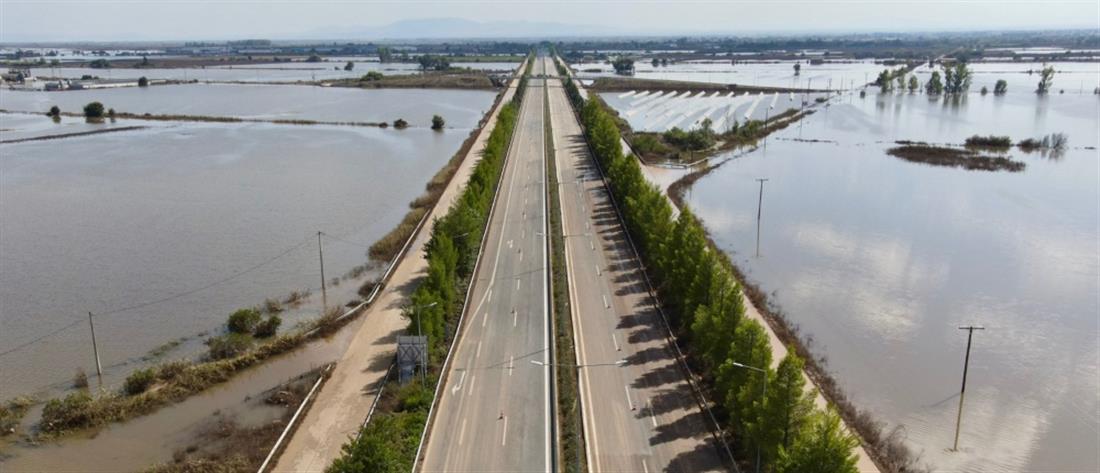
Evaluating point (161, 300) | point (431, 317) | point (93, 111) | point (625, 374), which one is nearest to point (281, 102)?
point (93, 111)

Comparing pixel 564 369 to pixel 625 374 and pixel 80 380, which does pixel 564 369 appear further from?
pixel 80 380

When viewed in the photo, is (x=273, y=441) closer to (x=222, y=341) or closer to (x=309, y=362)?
(x=309, y=362)

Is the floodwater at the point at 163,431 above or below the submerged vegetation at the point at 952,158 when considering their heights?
below

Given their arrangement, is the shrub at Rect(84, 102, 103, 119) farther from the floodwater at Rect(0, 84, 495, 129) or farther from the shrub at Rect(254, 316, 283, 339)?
the shrub at Rect(254, 316, 283, 339)

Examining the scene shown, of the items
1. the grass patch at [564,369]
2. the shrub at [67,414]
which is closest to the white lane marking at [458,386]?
the grass patch at [564,369]

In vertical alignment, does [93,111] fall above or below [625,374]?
above

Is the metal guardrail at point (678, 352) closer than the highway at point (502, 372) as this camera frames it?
No

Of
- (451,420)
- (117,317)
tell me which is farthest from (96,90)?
(451,420)

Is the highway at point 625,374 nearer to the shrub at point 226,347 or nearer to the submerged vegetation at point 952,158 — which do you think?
the shrub at point 226,347
